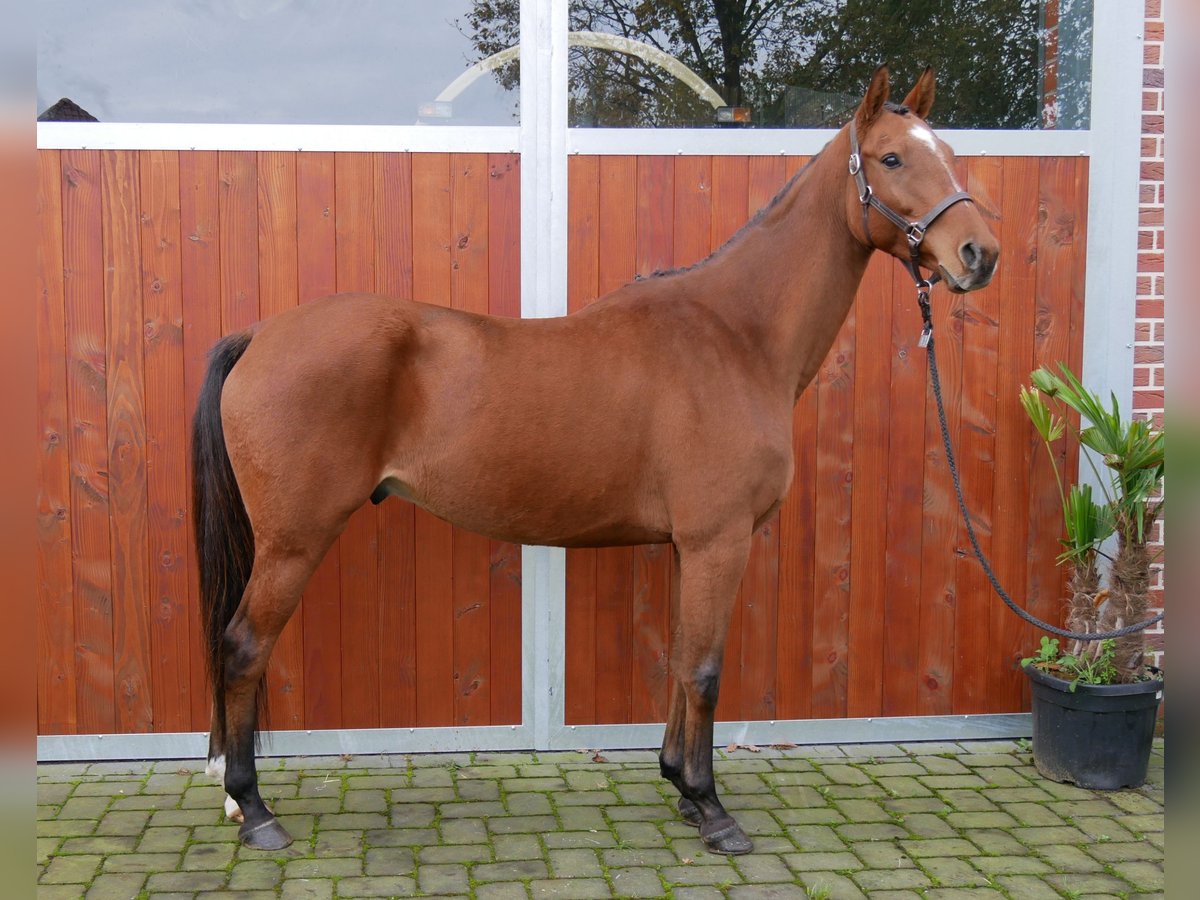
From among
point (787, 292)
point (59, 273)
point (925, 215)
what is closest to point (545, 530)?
point (787, 292)

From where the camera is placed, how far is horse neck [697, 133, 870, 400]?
11.0ft

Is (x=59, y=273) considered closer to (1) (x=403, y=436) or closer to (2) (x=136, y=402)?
(2) (x=136, y=402)

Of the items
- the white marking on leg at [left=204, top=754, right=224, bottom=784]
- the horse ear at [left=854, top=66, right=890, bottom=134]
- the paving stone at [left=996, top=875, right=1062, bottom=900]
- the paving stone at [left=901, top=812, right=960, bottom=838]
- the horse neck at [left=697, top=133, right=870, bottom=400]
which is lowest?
the paving stone at [left=901, top=812, right=960, bottom=838]

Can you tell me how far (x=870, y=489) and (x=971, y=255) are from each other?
141 cm

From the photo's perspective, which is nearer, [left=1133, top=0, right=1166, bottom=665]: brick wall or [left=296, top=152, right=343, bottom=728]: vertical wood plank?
[left=296, top=152, right=343, bottom=728]: vertical wood plank

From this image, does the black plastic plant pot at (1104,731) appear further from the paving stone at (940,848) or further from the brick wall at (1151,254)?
the paving stone at (940,848)

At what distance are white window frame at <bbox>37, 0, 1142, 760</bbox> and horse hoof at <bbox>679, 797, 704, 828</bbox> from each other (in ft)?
2.24

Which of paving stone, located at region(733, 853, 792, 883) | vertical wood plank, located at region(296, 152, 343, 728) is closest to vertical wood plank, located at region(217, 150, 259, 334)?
vertical wood plank, located at region(296, 152, 343, 728)

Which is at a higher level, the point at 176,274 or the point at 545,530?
the point at 176,274

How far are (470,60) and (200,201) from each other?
1187 mm

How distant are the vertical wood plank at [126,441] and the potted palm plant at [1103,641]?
3.49 m

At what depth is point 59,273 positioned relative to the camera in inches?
149

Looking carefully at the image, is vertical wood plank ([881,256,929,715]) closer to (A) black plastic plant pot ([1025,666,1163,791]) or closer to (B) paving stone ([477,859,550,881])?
(A) black plastic plant pot ([1025,666,1163,791])

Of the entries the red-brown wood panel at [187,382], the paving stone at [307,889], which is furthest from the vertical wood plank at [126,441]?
the paving stone at [307,889]
